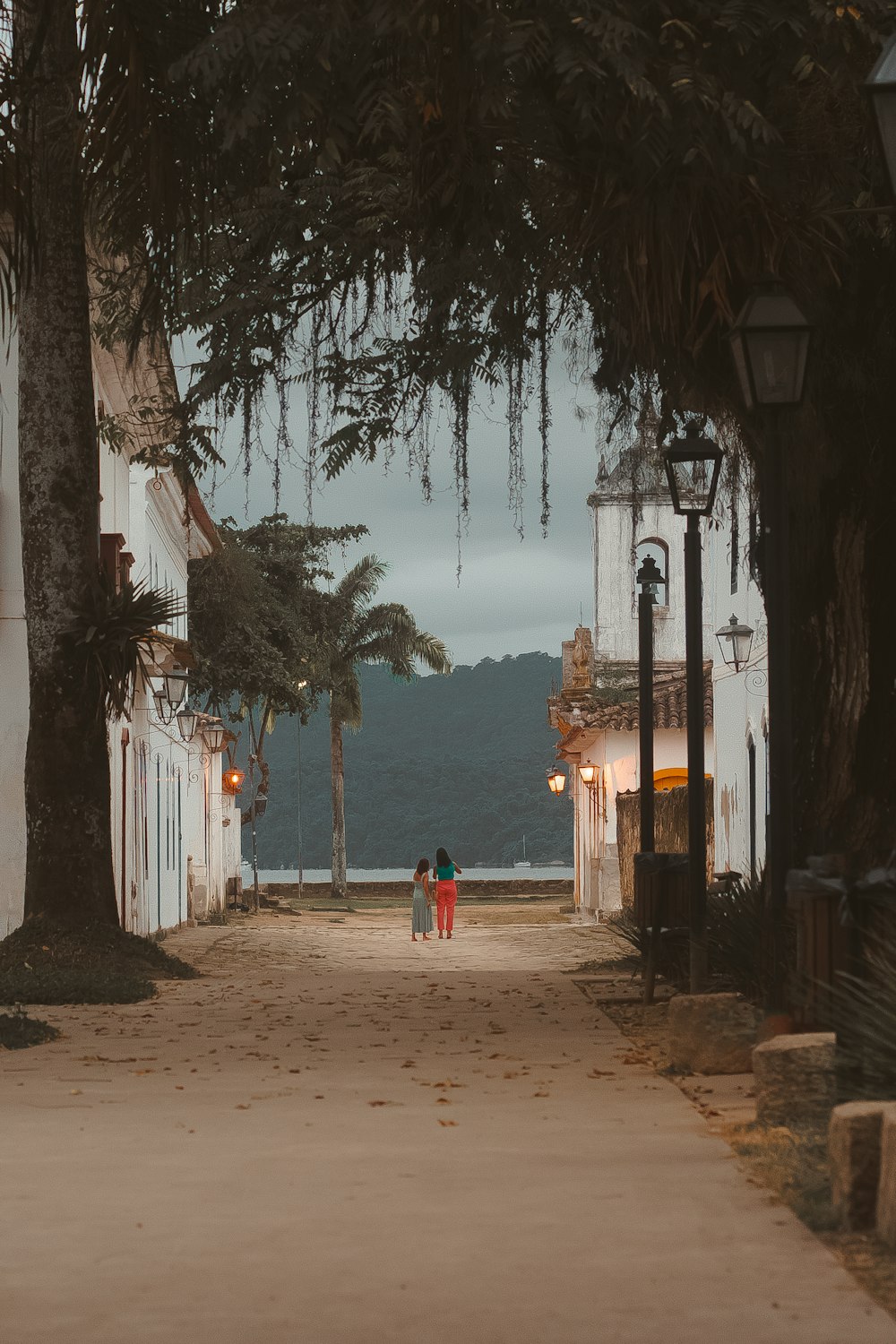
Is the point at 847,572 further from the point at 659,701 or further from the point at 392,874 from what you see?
the point at 392,874

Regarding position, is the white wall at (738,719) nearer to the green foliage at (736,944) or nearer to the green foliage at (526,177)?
the green foliage at (736,944)

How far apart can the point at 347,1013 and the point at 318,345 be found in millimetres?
4693

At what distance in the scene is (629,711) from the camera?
35.4 meters

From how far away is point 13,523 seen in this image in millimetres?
20281

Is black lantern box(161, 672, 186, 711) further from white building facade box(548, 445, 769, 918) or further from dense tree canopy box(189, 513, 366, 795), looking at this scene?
dense tree canopy box(189, 513, 366, 795)

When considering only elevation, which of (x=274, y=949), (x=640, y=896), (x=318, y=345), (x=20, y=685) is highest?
(x=318, y=345)

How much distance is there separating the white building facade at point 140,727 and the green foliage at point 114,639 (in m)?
0.27

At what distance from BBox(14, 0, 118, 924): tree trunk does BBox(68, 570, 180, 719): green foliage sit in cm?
12

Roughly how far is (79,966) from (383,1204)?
9763 mm

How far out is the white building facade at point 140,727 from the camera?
66.8 ft

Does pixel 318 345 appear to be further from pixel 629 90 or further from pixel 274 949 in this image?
pixel 274 949

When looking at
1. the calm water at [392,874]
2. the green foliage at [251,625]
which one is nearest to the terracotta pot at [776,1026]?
the green foliage at [251,625]

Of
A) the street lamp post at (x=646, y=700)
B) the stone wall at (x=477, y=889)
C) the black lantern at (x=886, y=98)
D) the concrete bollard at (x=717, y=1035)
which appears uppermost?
the black lantern at (x=886, y=98)

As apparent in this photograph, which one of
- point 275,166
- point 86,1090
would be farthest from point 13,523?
point 86,1090
